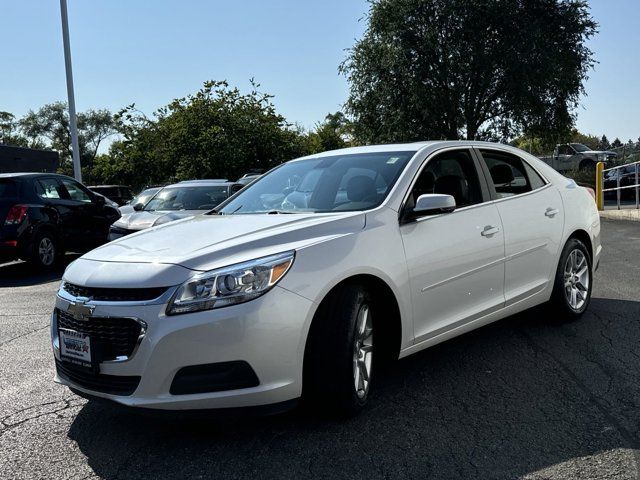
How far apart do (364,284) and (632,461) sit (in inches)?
63.4

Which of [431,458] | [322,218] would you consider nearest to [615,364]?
[431,458]

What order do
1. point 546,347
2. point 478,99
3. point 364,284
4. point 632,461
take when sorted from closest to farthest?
1. point 632,461
2. point 364,284
3. point 546,347
4. point 478,99

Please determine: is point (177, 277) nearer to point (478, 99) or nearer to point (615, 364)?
point (615, 364)

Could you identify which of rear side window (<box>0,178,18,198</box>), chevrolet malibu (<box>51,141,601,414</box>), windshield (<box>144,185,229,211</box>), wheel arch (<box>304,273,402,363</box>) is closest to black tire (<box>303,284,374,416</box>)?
chevrolet malibu (<box>51,141,601,414</box>)

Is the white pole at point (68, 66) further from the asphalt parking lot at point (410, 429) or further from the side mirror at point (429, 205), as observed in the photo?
the side mirror at point (429, 205)

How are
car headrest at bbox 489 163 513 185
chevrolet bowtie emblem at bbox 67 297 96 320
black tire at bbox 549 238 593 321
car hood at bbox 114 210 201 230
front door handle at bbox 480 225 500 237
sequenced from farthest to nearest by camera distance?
car hood at bbox 114 210 201 230 < black tire at bbox 549 238 593 321 < car headrest at bbox 489 163 513 185 < front door handle at bbox 480 225 500 237 < chevrolet bowtie emblem at bbox 67 297 96 320

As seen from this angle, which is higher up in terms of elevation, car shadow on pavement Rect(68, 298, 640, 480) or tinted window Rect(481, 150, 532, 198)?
tinted window Rect(481, 150, 532, 198)

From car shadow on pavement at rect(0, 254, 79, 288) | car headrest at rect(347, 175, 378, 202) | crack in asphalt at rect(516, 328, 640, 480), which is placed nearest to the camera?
crack in asphalt at rect(516, 328, 640, 480)

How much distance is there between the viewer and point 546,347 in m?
5.02

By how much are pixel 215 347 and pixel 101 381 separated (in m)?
0.70

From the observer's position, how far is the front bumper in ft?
10.3

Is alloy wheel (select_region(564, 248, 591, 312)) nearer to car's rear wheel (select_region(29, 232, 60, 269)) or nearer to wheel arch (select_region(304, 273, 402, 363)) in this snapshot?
wheel arch (select_region(304, 273, 402, 363))

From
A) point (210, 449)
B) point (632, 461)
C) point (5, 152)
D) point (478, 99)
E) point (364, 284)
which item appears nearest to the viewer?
point (632, 461)

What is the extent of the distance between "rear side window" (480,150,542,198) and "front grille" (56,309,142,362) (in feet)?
9.97
